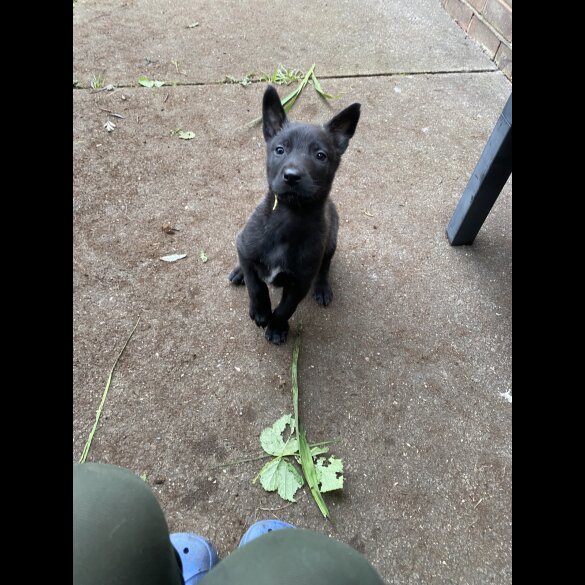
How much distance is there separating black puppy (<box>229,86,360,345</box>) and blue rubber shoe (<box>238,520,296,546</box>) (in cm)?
106

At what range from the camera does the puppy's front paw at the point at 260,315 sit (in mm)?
2617

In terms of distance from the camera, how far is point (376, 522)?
2082 mm

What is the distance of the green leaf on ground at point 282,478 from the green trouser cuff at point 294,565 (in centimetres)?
95

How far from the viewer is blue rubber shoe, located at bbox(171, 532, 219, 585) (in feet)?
5.56

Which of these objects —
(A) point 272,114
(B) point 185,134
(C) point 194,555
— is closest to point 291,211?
(A) point 272,114

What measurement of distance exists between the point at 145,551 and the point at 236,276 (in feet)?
6.32

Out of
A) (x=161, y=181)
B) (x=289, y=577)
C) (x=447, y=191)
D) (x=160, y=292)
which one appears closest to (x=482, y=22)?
(x=447, y=191)

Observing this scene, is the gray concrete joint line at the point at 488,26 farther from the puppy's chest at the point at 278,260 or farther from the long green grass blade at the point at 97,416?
the long green grass blade at the point at 97,416

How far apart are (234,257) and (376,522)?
1797mm

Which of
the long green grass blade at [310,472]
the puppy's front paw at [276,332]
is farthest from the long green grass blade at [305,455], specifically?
the puppy's front paw at [276,332]

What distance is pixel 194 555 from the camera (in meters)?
1.77

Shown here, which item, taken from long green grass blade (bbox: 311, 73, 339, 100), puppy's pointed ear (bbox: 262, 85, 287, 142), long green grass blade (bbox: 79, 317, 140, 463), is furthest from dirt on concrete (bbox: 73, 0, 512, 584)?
puppy's pointed ear (bbox: 262, 85, 287, 142)

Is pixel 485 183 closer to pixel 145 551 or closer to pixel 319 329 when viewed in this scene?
pixel 319 329

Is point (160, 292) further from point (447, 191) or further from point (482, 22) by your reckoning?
point (482, 22)
